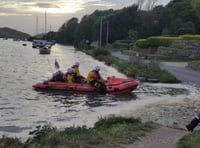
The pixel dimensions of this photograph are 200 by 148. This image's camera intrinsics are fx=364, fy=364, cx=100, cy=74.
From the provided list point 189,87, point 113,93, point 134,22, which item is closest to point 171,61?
point 189,87

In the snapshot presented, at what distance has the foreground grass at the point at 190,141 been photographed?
23.1ft

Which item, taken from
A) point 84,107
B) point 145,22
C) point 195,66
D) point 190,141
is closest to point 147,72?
point 195,66

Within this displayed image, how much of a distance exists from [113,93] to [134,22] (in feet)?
193

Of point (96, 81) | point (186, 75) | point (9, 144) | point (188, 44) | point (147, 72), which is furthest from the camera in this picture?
point (188, 44)

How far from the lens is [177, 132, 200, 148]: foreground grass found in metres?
7.05

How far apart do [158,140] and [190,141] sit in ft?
2.24

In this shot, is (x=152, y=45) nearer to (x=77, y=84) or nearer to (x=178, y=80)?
(x=178, y=80)

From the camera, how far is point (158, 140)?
771 centimetres

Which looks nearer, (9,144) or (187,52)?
(9,144)

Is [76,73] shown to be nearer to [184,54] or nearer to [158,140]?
[158,140]

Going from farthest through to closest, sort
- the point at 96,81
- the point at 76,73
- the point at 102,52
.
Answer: the point at 102,52, the point at 76,73, the point at 96,81

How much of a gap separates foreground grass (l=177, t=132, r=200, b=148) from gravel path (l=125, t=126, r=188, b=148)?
6.5 inches

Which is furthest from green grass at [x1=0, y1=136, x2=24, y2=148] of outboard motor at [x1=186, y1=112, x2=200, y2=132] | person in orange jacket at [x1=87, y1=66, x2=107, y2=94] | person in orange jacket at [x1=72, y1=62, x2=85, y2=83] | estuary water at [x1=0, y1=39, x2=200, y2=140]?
person in orange jacket at [x1=72, y1=62, x2=85, y2=83]

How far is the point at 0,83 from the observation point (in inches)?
877
